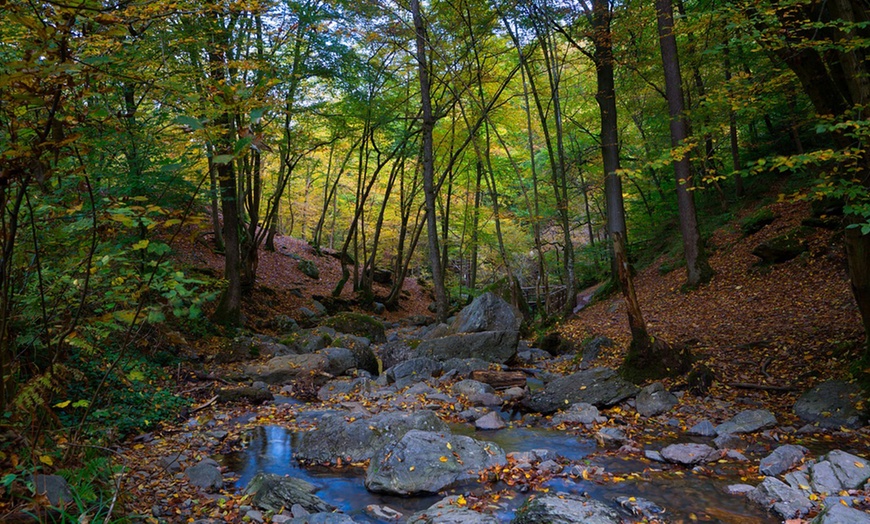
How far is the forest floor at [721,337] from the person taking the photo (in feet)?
14.2

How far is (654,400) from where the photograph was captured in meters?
6.45

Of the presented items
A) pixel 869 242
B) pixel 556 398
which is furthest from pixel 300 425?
pixel 869 242

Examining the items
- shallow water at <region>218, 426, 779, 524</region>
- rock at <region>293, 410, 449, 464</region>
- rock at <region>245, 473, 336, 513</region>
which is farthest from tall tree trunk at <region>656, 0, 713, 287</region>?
rock at <region>245, 473, 336, 513</region>

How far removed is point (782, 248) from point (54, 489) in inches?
481

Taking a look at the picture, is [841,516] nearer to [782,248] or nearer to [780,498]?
[780,498]

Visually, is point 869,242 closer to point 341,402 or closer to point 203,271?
point 341,402

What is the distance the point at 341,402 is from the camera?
7.50 m

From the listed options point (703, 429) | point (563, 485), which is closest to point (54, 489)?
point (563, 485)

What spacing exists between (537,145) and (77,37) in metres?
21.8

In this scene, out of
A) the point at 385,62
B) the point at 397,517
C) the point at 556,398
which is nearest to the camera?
the point at 397,517

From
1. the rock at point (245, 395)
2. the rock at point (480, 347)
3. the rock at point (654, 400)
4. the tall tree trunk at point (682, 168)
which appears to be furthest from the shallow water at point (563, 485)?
the tall tree trunk at point (682, 168)

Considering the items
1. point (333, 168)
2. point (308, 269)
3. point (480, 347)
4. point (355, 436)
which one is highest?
point (333, 168)

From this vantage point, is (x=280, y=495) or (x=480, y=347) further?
(x=480, y=347)

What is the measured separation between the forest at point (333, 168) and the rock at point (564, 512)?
252 centimetres
